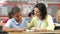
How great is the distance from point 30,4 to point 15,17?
237cm

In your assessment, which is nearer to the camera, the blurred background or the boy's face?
the boy's face

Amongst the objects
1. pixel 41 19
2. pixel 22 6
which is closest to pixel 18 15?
pixel 41 19

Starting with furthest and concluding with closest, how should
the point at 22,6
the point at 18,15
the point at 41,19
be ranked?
the point at 22,6
the point at 41,19
the point at 18,15

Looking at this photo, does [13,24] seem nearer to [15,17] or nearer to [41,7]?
[15,17]

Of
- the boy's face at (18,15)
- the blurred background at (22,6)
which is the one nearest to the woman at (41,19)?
the boy's face at (18,15)

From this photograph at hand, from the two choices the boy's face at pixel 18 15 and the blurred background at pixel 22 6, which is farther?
the blurred background at pixel 22 6

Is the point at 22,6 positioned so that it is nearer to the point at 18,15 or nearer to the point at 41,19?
the point at 41,19

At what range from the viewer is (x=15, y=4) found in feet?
16.1

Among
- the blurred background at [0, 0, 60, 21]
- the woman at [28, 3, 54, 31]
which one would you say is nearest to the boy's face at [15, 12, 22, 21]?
the woman at [28, 3, 54, 31]

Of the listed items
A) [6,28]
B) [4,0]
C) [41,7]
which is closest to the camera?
[6,28]

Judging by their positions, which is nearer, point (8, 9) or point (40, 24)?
point (40, 24)

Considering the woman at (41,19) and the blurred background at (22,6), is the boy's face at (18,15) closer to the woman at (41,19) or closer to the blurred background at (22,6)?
the woman at (41,19)

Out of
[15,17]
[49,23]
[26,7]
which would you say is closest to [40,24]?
[49,23]

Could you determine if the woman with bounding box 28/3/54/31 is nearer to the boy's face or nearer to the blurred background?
the boy's face
